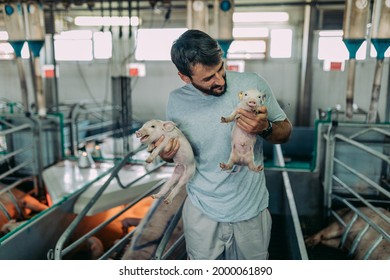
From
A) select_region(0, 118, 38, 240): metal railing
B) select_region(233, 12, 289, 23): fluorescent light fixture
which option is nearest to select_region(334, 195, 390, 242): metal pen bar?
select_region(0, 118, 38, 240): metal railing

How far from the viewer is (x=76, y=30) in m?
2.86

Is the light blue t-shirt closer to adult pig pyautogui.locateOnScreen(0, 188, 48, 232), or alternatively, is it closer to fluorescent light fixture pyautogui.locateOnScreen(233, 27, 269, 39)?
adult pig pyautogui.locateOnScreen(0, 188, 48, 232)

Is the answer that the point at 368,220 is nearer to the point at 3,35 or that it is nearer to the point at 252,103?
the point at 252,103

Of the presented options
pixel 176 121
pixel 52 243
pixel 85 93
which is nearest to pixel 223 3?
pixel 176 121

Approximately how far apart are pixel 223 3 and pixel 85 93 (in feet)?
13.4

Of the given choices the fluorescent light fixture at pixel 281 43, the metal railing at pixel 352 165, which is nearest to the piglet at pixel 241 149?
the metal railing at pixel 352 165

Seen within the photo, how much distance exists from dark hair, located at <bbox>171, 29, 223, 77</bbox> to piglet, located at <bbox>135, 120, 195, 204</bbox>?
14 centimetres

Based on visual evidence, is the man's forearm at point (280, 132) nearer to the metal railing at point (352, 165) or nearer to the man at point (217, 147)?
the man at point (217, 147)

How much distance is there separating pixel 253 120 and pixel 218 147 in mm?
152

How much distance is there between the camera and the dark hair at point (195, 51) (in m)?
0.77

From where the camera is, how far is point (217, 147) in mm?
877

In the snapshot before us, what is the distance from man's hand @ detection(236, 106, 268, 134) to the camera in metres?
0.74

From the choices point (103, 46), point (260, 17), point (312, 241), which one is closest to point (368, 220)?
point (312, 241)

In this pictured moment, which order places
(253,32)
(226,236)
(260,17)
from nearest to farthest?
(226,236), (260,17), (253,32)
